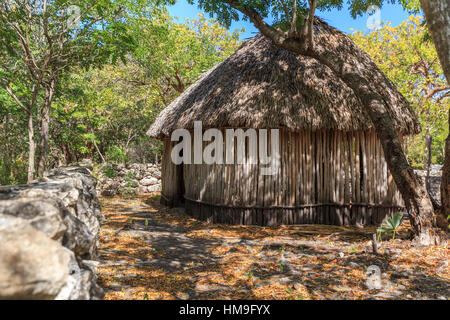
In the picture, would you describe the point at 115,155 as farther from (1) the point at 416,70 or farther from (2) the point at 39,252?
(1) the point at 416,70

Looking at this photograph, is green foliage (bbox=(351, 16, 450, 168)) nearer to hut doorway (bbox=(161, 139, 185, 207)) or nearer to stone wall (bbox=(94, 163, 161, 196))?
hut doorway (bbox=(161, 139, 185, 207))

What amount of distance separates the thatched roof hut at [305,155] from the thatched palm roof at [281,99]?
2 centimetres

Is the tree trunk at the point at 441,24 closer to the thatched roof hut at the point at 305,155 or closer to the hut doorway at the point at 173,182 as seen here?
the thatched roof hut at the point at 305,155

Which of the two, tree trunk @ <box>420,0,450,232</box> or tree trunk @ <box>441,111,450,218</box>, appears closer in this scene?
tree trunk @ <box>420,0,450,232</box>

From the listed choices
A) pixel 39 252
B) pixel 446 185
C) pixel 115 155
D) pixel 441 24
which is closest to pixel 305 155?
pixel 446 185

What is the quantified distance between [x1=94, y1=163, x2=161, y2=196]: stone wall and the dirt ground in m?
6.10

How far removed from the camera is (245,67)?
7.20 m

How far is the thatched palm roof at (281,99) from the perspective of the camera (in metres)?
6.07

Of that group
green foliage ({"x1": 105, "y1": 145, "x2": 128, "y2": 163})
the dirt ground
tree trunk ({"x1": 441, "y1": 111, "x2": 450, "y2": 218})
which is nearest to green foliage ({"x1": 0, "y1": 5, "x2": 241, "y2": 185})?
green foliage ({"x1": 105, "y1": 145, "x2": 128, "y2": 163})

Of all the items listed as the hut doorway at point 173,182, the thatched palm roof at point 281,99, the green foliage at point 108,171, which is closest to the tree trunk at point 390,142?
the thatched palm roof at point 281,99

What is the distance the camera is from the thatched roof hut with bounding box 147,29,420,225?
244 inches

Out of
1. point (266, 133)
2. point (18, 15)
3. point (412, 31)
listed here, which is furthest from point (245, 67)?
point (412, 31)
